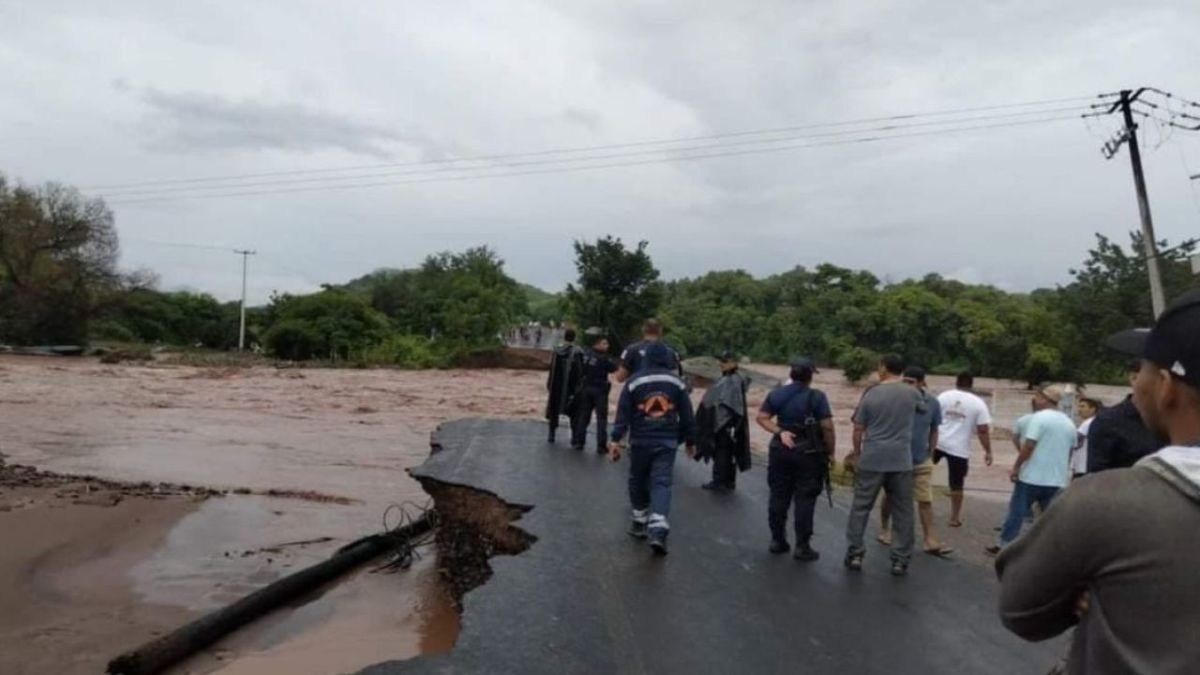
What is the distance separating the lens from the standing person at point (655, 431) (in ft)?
25.9

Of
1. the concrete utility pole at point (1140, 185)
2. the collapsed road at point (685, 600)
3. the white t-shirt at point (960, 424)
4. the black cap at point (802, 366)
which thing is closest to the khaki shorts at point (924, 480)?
the collapsed road at point (685, 600)

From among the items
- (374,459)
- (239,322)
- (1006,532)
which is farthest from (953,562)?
(239,322)

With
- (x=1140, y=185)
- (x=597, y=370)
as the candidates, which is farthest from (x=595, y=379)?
(x=1140, y=185)

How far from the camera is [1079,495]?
5.82 feet

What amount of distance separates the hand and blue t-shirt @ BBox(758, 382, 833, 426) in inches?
243

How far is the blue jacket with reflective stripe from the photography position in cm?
797

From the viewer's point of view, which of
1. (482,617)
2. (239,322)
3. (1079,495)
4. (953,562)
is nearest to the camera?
(1079,495)

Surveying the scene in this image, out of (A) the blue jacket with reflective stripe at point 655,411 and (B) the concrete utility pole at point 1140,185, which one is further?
(B) the concrete utility pole at point 1140,185

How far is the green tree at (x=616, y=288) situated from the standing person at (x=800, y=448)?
26246 millimetres

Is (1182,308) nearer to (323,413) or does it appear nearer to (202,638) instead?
(202,638)

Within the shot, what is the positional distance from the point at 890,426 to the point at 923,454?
1.27 meters

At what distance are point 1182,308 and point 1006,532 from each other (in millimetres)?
8324

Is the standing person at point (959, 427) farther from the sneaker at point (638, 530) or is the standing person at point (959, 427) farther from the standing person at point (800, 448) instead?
the sneaker at point (638, 530)

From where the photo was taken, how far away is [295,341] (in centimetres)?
5962
